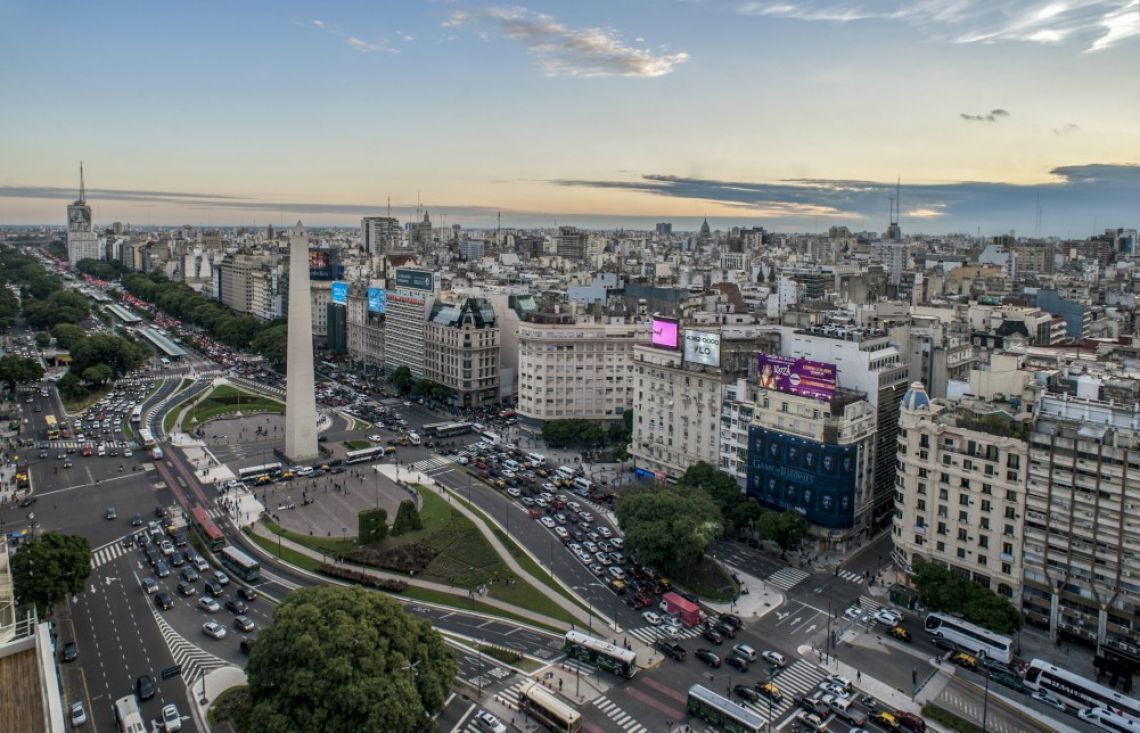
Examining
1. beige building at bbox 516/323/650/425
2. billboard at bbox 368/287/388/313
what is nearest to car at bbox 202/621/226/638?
beige building at bbox 516/323/650/425

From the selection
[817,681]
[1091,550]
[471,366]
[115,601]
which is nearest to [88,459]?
[115,601]

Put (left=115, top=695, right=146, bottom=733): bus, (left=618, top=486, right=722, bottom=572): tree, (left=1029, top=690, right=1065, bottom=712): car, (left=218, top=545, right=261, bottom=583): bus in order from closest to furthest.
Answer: (left=115, top=695, right=146, bottom=733): bus < (left=1029, top=690, right=1065, bottom=712): car < (left=618, top=486, right=722, bottom=572): tree < (left=218, top=545, right=261, bottom=583): bus

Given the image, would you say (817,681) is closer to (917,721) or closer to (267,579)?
(917,721)

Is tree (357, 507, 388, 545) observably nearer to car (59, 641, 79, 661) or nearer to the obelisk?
car (59, 641, 79, 661)

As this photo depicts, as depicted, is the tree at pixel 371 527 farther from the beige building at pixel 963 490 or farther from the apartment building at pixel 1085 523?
the apartment building at pixel 1085 523

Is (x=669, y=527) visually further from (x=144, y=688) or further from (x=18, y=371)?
(x=18, y=371)

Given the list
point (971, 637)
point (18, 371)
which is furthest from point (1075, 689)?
point (18, 371)

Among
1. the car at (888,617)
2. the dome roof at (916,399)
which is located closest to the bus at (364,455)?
the car at (888,617)
